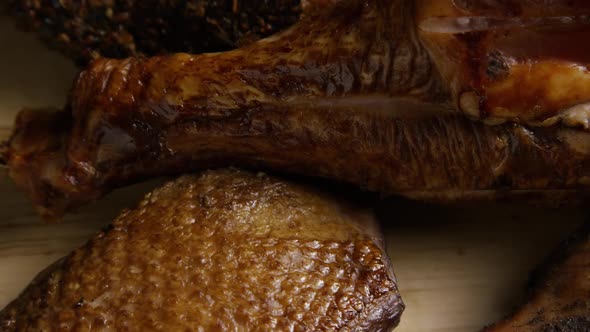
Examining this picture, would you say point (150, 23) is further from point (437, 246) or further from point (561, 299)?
point (561, 299)

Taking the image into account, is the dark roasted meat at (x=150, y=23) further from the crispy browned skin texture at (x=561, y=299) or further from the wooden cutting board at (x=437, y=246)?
the crispy browned skin texture at (x=561, y=299)

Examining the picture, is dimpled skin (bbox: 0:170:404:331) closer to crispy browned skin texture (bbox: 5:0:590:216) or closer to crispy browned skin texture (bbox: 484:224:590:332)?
crispy browned skin texture (bbox: 5:0:590:216)

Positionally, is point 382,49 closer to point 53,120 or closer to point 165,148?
point 165,148

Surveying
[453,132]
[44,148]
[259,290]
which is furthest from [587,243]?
[44,148]

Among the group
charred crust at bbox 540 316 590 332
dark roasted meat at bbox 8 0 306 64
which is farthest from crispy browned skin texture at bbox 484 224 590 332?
dark roasted meat at bbox 8 0 306 64

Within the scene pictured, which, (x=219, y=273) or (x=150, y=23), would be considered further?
(x=150, y=23)

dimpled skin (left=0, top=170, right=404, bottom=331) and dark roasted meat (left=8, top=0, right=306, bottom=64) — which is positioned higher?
dark roasted meat (left=8, top=0, right=306, bottom=64)

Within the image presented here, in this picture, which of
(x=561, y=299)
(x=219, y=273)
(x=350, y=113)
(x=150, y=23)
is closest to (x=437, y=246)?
(x=561, y=299)
